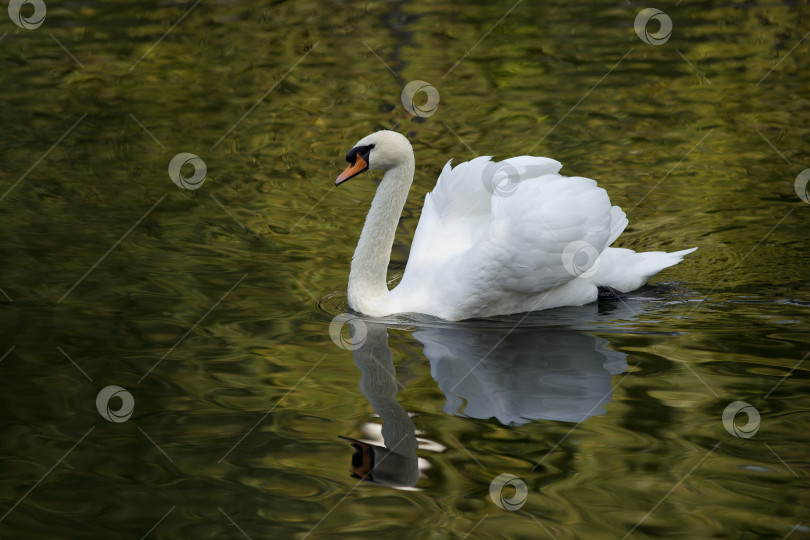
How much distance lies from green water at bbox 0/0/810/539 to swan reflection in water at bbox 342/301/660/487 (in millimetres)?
22

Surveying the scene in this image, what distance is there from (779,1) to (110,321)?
12.2m

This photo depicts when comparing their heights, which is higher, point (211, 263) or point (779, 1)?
point (779, 1)

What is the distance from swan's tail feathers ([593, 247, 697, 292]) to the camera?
7402 millimetres

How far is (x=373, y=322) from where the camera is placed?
7086mm

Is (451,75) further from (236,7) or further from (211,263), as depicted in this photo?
(211,263)

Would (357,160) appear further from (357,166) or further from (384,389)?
(384,389)

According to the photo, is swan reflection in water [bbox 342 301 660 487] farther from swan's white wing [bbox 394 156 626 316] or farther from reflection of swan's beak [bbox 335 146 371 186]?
reflection of swan's beak [bbox 335 146 371 186]

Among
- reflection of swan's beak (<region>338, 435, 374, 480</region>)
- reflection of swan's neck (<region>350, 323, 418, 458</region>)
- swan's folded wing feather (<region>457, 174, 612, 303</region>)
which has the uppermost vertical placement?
swan's folded wing feather (<region>457, 174, 612, 303</region>)

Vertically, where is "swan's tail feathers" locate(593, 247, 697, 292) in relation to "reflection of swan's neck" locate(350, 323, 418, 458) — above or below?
above

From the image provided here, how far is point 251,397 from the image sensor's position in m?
5.82

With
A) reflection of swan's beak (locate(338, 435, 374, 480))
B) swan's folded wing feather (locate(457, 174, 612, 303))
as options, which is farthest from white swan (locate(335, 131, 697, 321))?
reflection of swan's beak (locate(338, 435, 374, 480))

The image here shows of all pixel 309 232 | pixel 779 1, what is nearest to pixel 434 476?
pixel 309 232

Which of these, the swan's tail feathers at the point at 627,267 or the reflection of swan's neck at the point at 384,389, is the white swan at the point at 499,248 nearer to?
the swan's tail feathers at the point at 627,267

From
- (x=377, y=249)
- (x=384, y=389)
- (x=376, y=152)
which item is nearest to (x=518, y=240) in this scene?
(x=377, y=249)
